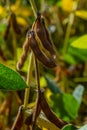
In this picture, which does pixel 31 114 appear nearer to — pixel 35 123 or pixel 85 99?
pixel 35 123

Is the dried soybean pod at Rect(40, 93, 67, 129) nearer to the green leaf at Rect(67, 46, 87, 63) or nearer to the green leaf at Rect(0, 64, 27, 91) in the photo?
the green leaf at Rect(0, 64, 27, 91)

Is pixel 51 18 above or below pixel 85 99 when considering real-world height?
above

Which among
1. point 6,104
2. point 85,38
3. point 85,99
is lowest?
point 85,99

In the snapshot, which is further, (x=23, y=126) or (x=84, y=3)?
(x=84, y=3)

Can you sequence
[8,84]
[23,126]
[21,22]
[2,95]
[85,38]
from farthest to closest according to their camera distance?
[21,22], [2,95], [85,38], [23,126], [8,84]

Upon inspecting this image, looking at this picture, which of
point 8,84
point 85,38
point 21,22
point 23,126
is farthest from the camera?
point 21,22

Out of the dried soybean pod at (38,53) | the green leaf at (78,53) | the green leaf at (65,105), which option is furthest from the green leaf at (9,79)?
the green leaf at (78,53)

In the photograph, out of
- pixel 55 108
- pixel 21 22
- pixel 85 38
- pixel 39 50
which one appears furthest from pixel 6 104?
pixel 21 22
